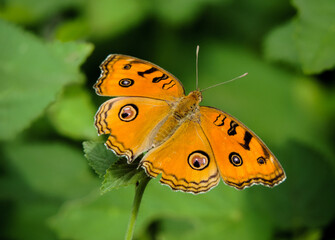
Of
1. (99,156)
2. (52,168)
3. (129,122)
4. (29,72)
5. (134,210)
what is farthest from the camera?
(52,168)

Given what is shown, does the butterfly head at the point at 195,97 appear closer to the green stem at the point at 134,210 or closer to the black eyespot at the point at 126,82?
the black eyespot at the point at 126,82

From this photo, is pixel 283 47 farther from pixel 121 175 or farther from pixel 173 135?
pixel 121 175

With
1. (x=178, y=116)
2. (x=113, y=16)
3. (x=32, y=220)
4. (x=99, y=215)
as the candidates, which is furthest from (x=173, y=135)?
(x=113, y=16)

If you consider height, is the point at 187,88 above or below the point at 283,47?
below

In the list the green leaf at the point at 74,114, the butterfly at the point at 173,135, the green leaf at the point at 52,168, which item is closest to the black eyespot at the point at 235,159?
the butterfly at the point at 173,135

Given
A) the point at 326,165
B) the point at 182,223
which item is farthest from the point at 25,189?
the point at 326,165

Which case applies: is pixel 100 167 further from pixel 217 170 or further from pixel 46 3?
pixel 46 3

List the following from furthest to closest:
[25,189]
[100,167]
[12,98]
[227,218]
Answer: [25,189], [227,218], [12,98], [100,167]

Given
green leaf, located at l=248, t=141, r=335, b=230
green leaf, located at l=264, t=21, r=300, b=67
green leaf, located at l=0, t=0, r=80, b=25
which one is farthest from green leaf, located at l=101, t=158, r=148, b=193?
green leaf, located at l=0, t=0, r=80, b=25
